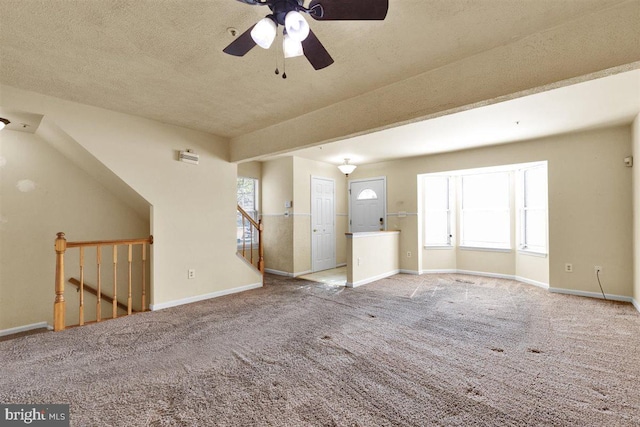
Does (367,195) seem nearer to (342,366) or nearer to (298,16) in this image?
(342,366)

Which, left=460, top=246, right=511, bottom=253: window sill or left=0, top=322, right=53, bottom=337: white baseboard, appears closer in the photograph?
left=0, top=322, right=53, bottom=337: white baseboard

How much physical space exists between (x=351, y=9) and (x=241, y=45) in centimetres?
72

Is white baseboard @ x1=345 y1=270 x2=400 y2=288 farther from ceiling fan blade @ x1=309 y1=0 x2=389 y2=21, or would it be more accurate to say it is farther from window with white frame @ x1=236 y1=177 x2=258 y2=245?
ceiling fan blade @ x1=309 y1=0 x2=389 y2=21

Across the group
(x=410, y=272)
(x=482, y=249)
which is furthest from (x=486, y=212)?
(x=410, y=272)

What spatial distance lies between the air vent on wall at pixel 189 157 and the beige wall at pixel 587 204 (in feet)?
17.3

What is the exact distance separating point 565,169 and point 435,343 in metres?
3.82

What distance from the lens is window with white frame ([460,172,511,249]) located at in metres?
5.68

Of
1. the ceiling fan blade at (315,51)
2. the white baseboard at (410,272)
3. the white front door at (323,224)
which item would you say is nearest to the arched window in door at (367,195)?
the white front door at (323,224)

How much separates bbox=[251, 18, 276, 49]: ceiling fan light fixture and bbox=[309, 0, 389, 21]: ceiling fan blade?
233mm

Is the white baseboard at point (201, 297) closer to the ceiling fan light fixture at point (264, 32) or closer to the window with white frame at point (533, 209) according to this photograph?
the ceiling fan light fixture at point (264, 32)

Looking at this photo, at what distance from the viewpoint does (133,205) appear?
4.51 m

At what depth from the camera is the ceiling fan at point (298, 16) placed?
1.42 m

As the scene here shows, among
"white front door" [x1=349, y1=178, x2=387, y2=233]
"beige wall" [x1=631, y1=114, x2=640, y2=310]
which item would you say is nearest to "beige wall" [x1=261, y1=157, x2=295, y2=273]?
"white front door" [x1=349, y1=178, x2=387, y2=233]

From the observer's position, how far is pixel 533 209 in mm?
5172
